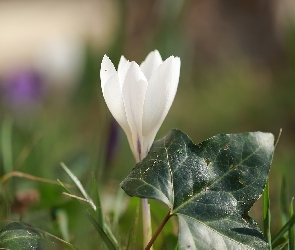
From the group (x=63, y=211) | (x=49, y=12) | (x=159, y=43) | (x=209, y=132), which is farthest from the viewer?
(x=49, y=12)

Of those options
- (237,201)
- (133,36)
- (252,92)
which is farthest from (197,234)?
(133,36)

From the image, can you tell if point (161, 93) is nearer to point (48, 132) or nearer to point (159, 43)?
point (159, 43)

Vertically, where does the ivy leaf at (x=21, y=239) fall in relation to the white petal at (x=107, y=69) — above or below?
below

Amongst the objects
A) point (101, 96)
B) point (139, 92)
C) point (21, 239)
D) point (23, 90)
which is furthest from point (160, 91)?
point (23, 90)

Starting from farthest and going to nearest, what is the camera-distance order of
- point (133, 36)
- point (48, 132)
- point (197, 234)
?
1. point (133, 36)
2. point (48, 132)
3. point (197, 234)

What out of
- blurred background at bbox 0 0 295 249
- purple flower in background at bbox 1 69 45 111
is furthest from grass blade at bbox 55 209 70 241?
purple flower in background at bbox 1 69 45 111

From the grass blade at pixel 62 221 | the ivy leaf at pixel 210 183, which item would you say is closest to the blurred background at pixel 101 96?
the grass blade at pixel 62 221

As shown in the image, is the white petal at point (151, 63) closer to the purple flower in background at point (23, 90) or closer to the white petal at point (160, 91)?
the white petal at point (160, 91)

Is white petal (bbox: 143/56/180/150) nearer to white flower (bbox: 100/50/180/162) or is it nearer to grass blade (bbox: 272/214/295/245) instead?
white flower (bbox: 100/50/180/162)
